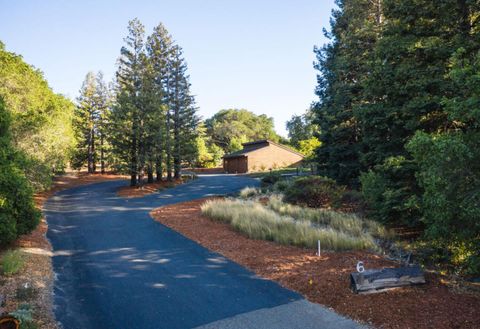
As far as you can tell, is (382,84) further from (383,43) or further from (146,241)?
(146,241)

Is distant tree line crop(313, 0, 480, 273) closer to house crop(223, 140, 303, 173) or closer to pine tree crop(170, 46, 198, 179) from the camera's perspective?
pine tree crop(170, 46, 198, 179)

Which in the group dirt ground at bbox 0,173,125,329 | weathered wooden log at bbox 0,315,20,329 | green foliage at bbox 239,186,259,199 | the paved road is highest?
green foliage at bbox 239,186,259,199

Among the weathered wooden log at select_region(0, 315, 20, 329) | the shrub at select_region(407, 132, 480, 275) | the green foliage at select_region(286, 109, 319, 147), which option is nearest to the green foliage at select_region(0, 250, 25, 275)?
the weathered wooden log at select_region(0, 315, 20, 329)

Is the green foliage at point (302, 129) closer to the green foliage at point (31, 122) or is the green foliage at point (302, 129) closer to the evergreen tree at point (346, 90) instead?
the evergreen tree at point (346, 90)

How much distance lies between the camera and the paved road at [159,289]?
20.5 ft

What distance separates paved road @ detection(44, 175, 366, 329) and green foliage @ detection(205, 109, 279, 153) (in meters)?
59.6

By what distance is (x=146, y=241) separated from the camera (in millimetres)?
12172

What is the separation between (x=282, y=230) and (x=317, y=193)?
646 centimetres

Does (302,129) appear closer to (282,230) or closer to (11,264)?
(282,230)

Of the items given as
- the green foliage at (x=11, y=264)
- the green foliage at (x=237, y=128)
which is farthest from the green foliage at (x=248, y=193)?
the green foliage at (x=237, y=128)

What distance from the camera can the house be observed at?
49969mm

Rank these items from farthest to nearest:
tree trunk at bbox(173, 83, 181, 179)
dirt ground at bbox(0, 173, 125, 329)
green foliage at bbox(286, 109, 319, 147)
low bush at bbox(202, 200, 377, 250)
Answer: green foliage at bbox(286, 109, 319, 147)
tree trunk at bbox(173, 83, 181, 179)
low bush at bbox(202, 200, 377, 250)
dirt ground at bbox(0, 173, 125, 329)

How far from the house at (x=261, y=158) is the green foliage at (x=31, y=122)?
2695 cm

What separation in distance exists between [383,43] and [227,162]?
42.5 meters
